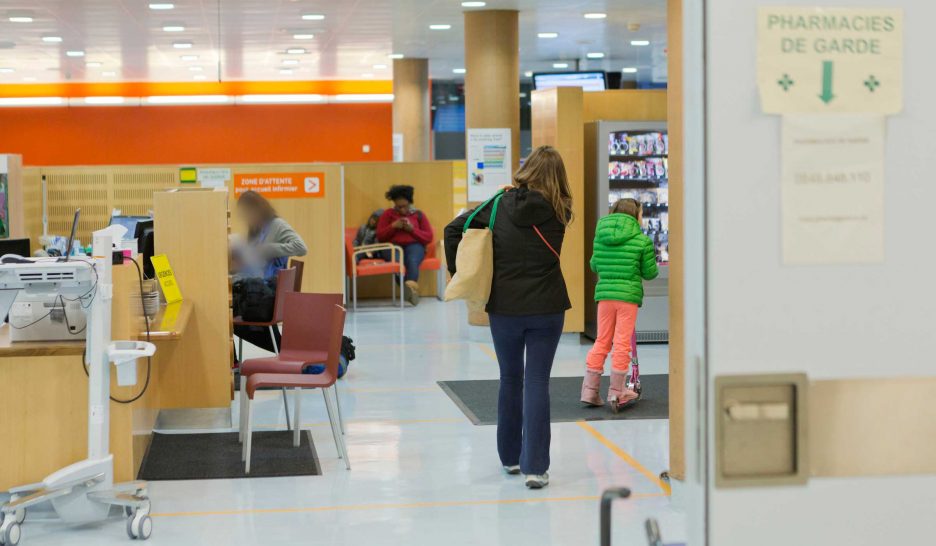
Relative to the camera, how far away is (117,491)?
459 cm

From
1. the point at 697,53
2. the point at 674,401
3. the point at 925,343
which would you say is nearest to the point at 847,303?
the point at 925,343

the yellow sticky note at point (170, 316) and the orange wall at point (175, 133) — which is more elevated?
the orange wall at point (175, 133)

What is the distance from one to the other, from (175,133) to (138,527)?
19731 mm

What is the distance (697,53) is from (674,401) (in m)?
3.27

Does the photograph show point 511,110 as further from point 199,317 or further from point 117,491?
point 117,491

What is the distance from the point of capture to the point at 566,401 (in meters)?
7.22

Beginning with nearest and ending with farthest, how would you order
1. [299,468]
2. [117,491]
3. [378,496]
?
[117,491] < [378,496] < [299,468]

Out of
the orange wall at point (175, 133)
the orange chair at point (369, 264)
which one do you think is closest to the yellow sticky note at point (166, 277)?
the orange chair at point (369, 264)

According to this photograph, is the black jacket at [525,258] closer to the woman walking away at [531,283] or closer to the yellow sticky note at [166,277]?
the woman walking away at [531,283]

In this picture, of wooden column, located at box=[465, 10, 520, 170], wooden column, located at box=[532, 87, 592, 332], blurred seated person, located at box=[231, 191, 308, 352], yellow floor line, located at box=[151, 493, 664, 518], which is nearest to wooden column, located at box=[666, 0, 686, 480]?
yellow floor line, located at box=[151, 493, 664, 518]

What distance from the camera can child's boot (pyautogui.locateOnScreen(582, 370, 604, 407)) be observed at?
22.6 ft

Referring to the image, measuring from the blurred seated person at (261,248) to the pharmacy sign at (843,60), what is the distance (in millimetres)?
6127

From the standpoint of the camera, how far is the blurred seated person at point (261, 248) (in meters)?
7.47

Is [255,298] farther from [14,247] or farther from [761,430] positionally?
[761,430]
